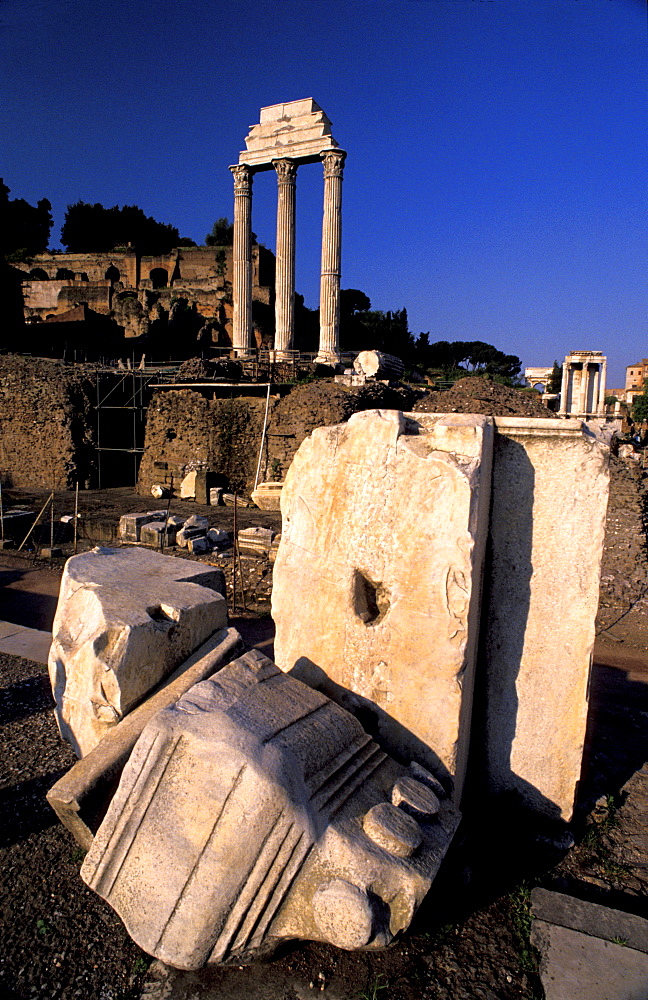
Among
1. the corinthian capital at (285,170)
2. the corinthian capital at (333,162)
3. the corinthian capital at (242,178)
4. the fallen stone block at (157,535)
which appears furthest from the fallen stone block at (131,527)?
the corinthian capital at (242,178)

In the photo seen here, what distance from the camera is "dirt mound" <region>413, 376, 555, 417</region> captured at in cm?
870

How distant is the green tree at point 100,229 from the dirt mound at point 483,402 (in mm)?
42154

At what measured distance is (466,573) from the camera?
86.7 inches

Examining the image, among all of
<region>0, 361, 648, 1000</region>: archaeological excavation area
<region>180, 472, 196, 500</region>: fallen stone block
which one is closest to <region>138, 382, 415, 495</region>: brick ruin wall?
<region>180, 472, 196, 500</region>: fallen stone block

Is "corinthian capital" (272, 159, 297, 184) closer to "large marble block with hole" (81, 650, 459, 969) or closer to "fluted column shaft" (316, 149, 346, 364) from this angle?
"fluted column shaft" (316, 149, 346, 364)

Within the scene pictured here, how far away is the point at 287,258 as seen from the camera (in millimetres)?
20672

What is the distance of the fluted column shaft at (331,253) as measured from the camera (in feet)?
64.5

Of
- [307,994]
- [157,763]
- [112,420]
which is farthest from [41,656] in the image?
[112,420]

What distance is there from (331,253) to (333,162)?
9.28 ft

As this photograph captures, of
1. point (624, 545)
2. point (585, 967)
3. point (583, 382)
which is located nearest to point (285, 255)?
point (583, 382)

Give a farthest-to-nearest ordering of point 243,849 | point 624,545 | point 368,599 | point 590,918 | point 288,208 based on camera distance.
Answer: point 288,208, point 624,545, point 368,599, point 590,918, point 243,849

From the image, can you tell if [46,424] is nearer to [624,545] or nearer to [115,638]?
[624,545]

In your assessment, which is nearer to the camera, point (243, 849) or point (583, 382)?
point (243, 849)

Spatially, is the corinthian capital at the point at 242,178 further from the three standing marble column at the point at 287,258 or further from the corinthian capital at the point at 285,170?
the corinthian capital at the point at 285,170
